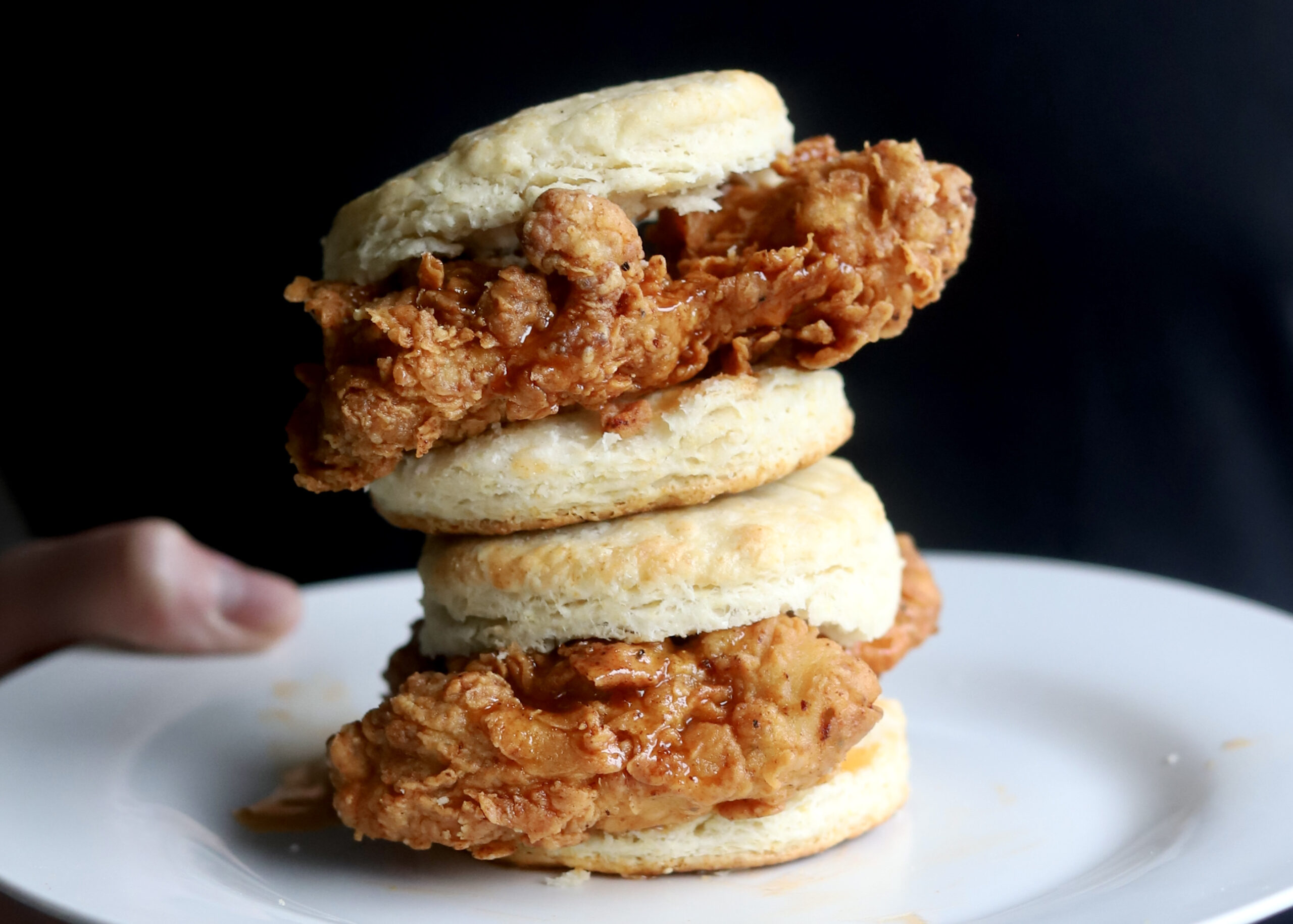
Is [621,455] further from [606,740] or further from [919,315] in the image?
[919,315]

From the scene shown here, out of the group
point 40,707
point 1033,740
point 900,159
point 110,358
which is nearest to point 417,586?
point 40,707

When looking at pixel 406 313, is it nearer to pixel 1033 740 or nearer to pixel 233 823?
pixel 233 823

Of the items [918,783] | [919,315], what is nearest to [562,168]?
[918,783]

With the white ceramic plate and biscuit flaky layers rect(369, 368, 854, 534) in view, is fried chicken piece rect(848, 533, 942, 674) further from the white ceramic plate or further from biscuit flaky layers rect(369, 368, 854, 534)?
biscuit flaky layers rect(369, 368, 854, 534)

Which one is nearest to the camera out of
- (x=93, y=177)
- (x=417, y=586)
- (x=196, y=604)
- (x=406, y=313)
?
(x=406, y=313)

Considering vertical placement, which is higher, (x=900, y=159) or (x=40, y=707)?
(x=900, y=159)

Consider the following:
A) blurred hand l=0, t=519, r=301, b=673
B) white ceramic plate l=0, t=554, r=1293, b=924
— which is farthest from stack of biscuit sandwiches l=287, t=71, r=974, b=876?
blurred hand l=0, t=519, r=301, b=673
